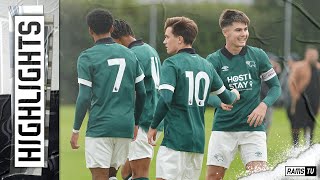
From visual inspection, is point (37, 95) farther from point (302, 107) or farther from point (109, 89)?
point (302, 107)

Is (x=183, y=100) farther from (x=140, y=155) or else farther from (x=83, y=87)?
(x=83, y=87)

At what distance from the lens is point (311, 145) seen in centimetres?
505

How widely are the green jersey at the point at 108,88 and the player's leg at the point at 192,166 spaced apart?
0.40 meters

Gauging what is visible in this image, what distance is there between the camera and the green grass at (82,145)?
197 inches

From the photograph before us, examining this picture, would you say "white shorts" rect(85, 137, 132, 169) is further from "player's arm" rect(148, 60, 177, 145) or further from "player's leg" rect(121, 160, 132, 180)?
"player's arm" rect(148, 60, 177, 145)

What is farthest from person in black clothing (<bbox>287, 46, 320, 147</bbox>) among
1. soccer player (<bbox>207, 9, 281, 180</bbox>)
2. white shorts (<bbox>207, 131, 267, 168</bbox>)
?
white shorts (<bbox>207, 131, 267, 168</bbox>)

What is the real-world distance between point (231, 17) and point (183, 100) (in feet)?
1.96

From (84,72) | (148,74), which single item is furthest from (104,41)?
(148,74)

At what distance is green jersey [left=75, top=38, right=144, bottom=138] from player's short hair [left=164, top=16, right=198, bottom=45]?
35cm

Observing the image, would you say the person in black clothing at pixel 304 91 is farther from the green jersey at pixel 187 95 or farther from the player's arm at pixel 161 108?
the player's arm at pixel 161 108

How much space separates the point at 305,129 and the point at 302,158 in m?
0.18

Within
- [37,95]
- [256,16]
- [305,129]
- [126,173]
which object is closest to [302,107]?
[305,129]

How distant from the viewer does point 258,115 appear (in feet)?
16.6

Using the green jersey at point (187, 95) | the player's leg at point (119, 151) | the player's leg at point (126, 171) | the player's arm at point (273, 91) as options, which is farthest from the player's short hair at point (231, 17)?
the player's leg at point (126, 171)
